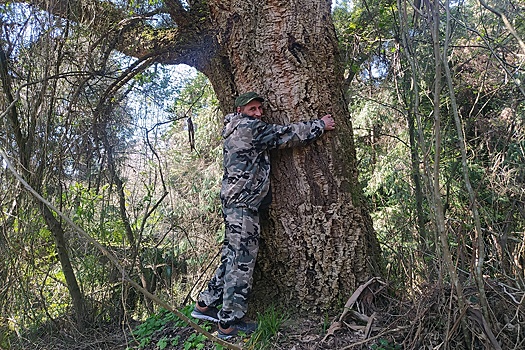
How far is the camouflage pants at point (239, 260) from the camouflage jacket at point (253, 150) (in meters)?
0.10

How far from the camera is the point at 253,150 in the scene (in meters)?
3.14

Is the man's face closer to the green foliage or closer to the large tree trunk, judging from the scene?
the large tree trunk

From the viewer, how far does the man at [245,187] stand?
3.03 meters

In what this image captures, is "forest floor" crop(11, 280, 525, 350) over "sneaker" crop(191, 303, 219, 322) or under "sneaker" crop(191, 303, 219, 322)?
under

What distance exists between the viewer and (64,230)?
4355mm

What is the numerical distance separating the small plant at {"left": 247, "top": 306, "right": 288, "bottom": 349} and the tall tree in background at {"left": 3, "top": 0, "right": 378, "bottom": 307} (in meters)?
0.16

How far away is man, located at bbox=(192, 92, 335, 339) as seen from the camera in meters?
3.03

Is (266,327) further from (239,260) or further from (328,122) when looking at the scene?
(328,122)

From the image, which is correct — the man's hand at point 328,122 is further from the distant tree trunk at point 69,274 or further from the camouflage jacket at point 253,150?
the distant tree trunk at point 69,274

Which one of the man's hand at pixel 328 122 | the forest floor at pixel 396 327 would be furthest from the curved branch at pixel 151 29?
the forest floor at pixel 396 327

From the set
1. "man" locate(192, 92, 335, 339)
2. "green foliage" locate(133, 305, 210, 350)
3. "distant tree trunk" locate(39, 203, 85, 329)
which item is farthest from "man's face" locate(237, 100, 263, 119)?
"distant tree trunk" locate(39, 203, 85, 329)

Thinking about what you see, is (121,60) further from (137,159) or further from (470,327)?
(470,327)

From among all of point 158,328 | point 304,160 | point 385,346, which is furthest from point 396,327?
point 158,328

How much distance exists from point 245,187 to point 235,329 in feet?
3.33
